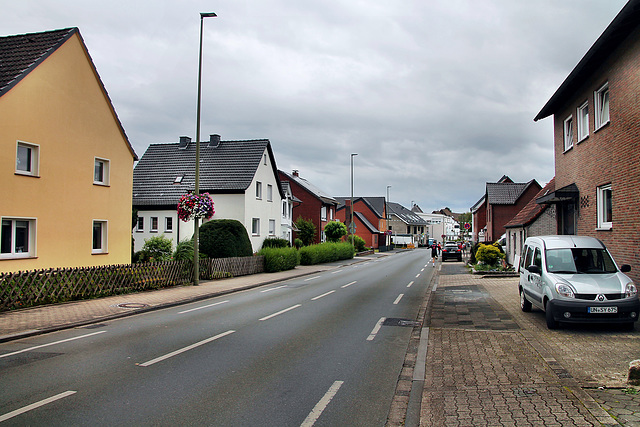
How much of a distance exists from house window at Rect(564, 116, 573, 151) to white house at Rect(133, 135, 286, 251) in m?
20.3

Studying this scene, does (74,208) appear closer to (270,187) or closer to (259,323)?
(259,323)

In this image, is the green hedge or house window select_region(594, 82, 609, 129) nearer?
house window select_region(594, 82, 609, 129)

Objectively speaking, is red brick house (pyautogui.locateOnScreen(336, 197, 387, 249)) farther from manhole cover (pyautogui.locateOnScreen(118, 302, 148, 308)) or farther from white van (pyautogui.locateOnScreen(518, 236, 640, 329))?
white van (pyautogui.locateOnScreen(518, 236, 640, 329))

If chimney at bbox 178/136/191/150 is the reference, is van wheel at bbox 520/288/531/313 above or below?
below

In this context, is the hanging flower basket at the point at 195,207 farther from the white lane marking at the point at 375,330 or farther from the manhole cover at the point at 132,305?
the white lane marking at the point at 375,330

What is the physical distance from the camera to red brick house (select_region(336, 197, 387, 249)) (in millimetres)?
78375

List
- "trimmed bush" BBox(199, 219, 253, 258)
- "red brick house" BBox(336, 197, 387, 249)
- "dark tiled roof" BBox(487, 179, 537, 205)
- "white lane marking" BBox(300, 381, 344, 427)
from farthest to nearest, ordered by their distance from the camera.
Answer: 1. "red brick house" BBox(336, 197, 387, 249)
2. "dark tiled roof" BBox(487, 179, 537, 205)
3. "trimmed bush" BBox(199, 219, 253, 258)
4. "white lane marking" BBox(300, 381, 344, 427)

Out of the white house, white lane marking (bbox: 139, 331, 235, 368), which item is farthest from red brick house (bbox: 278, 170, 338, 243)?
white lane marking (bbox: 139, 331, 235, 368)

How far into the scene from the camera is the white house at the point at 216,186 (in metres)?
32.4

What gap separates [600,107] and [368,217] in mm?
70822

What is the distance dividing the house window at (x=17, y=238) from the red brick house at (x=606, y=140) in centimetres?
1768

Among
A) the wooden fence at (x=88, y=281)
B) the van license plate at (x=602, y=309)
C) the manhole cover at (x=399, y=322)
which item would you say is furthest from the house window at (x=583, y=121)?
the wooden fence at (x=88, y=281)

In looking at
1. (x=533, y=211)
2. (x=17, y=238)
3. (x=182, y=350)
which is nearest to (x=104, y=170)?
(x=17, y=238)

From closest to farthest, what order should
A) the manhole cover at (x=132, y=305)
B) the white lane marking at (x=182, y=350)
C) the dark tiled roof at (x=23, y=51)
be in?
the white lane marking at (x=182, y=350), the manhole cover at (x=132, y=305), the dark tiled roof at (x=23, y=51)
